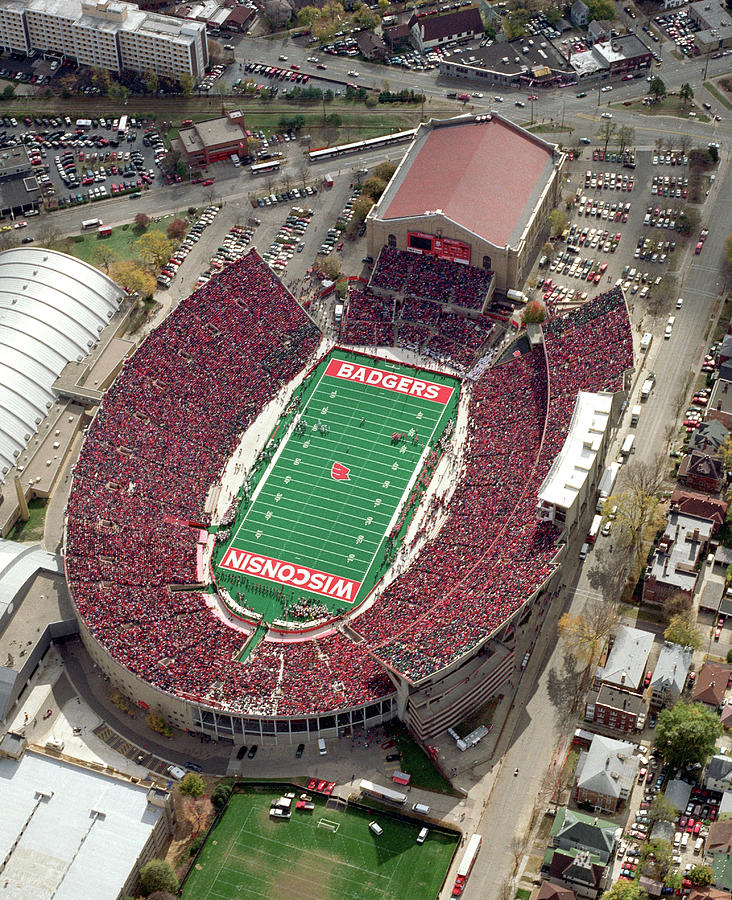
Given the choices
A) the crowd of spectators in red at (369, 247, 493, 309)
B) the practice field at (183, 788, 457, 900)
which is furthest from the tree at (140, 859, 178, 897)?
the crowd of spectators in red at (369, 247, 493, 309)

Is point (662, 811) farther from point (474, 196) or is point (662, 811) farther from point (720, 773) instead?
point (474, 196)

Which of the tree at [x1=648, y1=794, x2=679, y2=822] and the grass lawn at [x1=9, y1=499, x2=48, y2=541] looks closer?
the tree at [x1=648, y1=794, x2=679, y2=822]

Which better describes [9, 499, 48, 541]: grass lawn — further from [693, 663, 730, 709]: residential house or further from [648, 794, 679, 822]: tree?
[693, 663, 730, 709]: residential house

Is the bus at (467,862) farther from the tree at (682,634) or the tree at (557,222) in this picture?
the tree at (557,222)

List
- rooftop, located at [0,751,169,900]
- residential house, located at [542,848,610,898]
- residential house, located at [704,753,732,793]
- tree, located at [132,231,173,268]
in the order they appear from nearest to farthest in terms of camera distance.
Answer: residential house, located at [542,848,610,898], rooftop, located at [0,751,169,900], residential house, located at [704,753,732,793], tree, located at [132,231,173,268]

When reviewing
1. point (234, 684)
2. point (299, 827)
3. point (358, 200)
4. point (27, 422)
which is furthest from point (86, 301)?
point (299, 827)

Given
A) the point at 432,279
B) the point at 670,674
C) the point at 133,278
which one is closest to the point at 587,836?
the point at 670,674

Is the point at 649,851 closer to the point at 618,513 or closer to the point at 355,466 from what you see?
the point at 618,513
